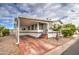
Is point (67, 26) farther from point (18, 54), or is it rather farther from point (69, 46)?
point (18, 54)

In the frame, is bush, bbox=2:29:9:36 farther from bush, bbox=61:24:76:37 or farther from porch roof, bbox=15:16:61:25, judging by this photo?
bush, bbox=61:24:76:37

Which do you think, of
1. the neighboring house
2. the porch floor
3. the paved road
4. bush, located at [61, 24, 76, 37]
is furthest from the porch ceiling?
the paved road

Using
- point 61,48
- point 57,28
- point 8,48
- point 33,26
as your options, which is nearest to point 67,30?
point 57,28

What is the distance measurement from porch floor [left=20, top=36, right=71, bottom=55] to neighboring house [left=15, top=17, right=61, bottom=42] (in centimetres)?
6

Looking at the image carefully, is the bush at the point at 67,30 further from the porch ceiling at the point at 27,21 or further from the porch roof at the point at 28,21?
the porch ceiling at the point at 27,21

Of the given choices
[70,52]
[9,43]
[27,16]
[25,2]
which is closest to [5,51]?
[9,43]

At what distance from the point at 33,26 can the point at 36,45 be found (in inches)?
9.0

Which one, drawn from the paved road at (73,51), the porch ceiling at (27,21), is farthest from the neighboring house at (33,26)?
the paved road at (73,51)

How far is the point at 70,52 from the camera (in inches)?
70.7

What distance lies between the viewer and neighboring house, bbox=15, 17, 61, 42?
71.2 inches

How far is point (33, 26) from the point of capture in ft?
5.98

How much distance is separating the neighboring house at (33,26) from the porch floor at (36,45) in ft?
0.20

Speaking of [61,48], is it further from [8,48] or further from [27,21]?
[8,48]
